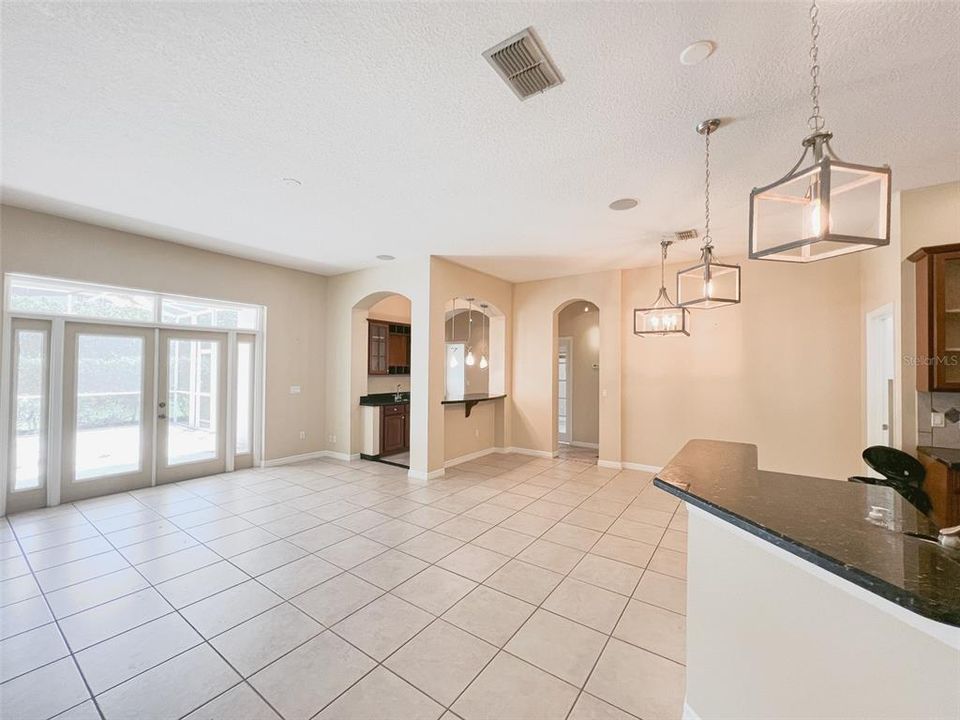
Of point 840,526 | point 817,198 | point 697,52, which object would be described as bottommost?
point 840,526

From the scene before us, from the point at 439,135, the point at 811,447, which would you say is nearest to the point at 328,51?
the point at 439,135

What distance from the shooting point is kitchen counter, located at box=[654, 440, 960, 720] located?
94cm

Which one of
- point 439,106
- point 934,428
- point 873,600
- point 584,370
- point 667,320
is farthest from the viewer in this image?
point 584,370

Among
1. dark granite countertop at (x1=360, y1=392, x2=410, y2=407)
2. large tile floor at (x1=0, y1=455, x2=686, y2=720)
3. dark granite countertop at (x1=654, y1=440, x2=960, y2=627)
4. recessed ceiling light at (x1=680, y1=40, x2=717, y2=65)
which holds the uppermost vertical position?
recessed ceiling light at (x1=680, y1=40, x2=717, y2=65)

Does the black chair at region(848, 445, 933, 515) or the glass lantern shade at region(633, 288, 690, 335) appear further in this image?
the glass lantern shade at region(633, 288, 690, 335)

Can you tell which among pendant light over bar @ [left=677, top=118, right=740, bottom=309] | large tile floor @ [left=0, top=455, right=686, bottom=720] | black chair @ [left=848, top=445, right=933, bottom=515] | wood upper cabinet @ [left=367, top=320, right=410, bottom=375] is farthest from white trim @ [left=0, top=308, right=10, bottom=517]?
black chair @ [left=848, top=445, right=933, bottom=515]

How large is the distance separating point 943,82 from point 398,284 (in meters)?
5.26

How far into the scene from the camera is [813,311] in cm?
473

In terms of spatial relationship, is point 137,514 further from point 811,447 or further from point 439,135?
point 811,447

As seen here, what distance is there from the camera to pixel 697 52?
5.95 ft

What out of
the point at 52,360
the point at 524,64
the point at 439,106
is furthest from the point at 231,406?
the point at 524,64

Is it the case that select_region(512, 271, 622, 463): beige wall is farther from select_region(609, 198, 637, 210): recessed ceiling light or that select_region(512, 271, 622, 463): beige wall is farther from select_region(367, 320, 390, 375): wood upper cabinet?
select_region(367, 320, 390, 375): wood upper cabinet

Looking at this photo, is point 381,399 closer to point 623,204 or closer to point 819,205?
point 623,204

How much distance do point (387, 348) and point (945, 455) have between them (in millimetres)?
7406
